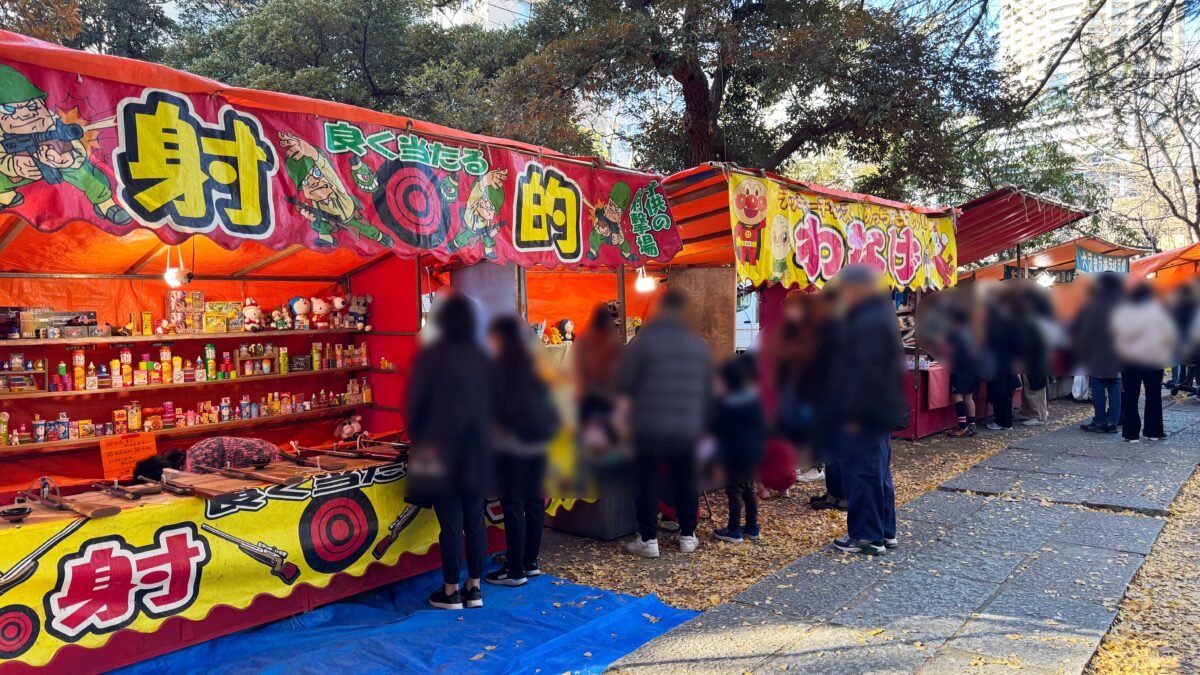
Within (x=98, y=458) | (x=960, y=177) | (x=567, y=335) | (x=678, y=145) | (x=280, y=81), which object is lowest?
(x=98, y=458)

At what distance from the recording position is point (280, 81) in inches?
478

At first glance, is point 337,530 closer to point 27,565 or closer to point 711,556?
point 27,565

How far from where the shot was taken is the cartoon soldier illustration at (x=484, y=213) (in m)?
2.45

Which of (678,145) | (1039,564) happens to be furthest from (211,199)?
(678,145)

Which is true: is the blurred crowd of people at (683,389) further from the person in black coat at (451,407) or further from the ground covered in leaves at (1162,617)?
the ground covered in leaves at (1162,617)

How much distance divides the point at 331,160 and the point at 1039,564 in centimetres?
538

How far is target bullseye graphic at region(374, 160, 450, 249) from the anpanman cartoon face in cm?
161

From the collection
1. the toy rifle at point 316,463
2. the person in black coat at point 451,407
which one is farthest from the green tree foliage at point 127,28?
the person in black coat at point 451,407

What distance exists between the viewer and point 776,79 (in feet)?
30.8

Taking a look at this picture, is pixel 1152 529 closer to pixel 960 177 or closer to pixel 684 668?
pixel 684 668

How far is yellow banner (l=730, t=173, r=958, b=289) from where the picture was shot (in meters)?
2.71

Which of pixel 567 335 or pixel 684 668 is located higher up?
pixel 567 335

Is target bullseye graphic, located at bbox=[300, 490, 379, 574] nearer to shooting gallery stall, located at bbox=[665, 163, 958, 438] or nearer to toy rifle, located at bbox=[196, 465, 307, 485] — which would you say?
toy rifle, located at bbox=[196, 465, 307, 485]

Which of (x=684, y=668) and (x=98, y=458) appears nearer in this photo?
(x=684, y=668)
